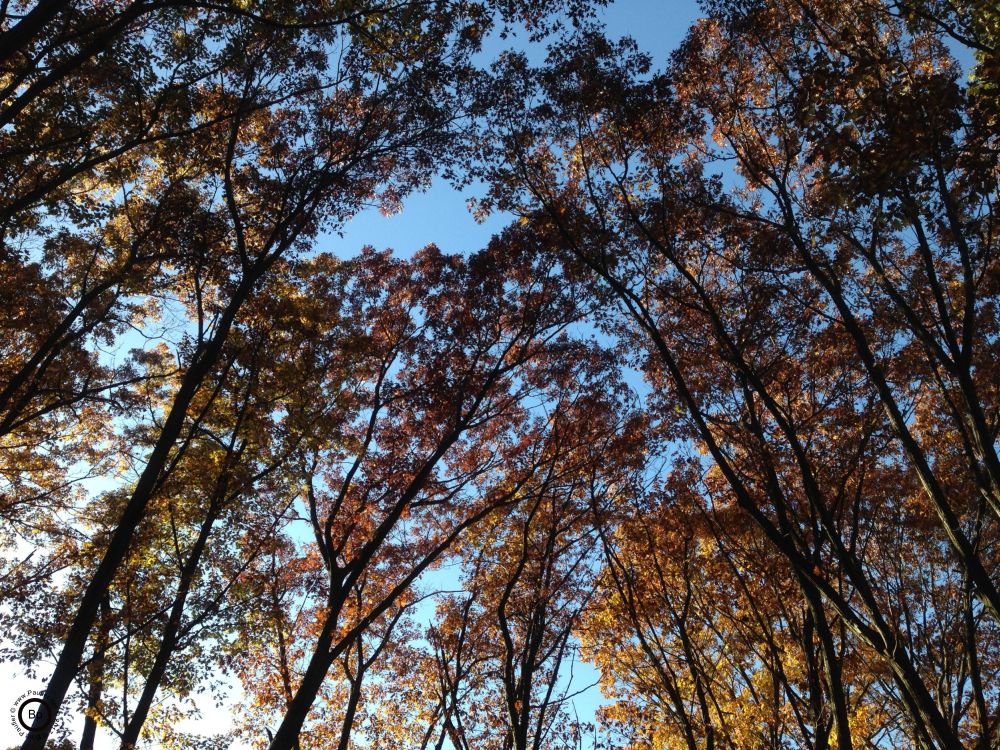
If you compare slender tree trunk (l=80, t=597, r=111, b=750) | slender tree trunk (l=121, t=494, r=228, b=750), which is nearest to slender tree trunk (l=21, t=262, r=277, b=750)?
slender tree trunk (l=121, t=494, r=228, b=750)

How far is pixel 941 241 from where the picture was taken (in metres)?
8.20

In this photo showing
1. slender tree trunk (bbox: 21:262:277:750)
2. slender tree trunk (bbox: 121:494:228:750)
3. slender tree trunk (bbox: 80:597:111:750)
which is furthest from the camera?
slender tree trunk (bbox: 80:597:111:750)

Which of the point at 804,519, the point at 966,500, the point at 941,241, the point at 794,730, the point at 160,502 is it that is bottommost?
the point at 794,730

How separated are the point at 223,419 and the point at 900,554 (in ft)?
42.1

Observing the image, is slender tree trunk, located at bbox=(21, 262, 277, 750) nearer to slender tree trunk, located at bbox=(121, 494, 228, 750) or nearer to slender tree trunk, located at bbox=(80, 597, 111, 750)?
slender tree trunk, located at bbox=(121, 494, 228, 750)

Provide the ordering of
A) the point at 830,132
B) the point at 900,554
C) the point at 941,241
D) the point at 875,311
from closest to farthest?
1. the point at 830,132
2. the point at 941,241
3. the point at 875,311
4. the point at 900,554

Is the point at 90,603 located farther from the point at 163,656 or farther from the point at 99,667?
the point at 99,667

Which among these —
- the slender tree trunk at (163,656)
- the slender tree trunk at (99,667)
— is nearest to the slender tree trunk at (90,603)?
the slender tree trunk at (163,656)

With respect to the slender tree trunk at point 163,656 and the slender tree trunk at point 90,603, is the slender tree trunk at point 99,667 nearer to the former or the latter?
the slender tree trunk at point 163,656

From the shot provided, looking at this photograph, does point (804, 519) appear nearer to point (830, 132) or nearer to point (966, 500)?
point (966, 500)

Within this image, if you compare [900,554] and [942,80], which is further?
[900,554]

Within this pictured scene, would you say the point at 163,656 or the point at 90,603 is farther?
the point at 163,656

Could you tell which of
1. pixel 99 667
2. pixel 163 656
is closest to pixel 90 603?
pixel 163 656

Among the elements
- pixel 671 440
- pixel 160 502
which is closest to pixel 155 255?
pixel 160 502
